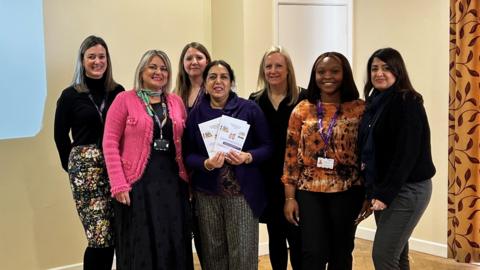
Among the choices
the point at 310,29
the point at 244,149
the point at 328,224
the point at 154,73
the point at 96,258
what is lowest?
the point at 96,258

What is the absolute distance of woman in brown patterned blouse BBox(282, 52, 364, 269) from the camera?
7.80 feet

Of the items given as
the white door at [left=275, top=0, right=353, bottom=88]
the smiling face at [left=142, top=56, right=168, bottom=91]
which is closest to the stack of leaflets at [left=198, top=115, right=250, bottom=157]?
the smiling face at [left=142, top=56, right=168, bottom=91]

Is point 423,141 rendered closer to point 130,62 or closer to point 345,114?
point 345,114

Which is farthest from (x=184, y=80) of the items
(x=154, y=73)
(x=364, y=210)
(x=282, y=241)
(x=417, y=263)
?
(x=417, y=263)

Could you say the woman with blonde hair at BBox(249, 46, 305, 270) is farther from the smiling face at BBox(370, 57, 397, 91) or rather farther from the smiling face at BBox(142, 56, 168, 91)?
the smiling face at BBox(142, 56, 168, 91)

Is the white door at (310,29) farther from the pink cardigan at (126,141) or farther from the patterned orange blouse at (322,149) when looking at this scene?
the pink cardigan at (126,141)

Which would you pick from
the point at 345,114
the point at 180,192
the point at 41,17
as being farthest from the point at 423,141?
the point at 41,17

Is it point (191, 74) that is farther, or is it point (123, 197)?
point (191, 74)

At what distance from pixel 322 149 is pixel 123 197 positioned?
1.02 meters

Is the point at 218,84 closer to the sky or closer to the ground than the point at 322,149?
closer to the sky

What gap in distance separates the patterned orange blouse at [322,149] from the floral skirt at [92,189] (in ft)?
3.39

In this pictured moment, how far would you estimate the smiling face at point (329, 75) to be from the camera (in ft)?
7.96

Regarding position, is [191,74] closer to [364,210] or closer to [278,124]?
[278,124]

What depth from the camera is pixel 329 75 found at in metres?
2.43
